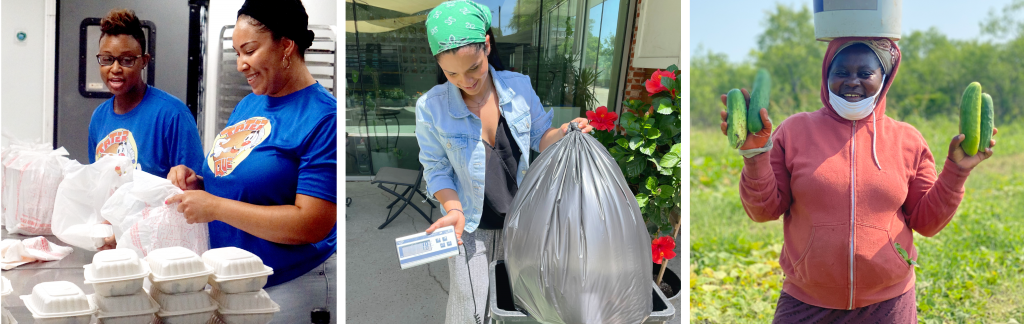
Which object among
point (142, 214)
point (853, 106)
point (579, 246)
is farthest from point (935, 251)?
point (142, 214)

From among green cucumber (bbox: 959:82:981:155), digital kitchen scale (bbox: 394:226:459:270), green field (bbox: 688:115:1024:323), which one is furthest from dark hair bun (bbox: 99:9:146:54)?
green field (bbox: 688:115:1024:323)

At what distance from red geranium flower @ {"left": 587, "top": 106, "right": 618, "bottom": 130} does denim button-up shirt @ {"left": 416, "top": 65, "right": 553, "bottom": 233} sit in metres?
0.16

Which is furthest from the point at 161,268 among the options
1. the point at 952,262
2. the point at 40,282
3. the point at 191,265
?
the point at 952,262

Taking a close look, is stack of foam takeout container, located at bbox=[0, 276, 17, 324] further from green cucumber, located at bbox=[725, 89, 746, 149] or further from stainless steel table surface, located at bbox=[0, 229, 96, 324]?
green cucumber, located at bbox=[725, 89, 746, 149]

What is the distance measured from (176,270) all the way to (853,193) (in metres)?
2.12

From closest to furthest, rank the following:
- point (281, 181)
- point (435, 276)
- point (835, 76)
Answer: point (835, 76) → point (281, 181) → point (435, 276)

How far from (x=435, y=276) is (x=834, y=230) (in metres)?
1.35

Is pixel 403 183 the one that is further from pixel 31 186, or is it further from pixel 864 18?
pixel 864 18

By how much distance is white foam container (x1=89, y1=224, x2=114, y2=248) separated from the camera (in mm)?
2019

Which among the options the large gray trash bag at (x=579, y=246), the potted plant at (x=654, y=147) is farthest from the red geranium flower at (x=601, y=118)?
the large gray trash bag at (x=579, y=246)

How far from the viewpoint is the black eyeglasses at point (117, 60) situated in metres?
1.97

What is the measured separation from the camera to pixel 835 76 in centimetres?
193

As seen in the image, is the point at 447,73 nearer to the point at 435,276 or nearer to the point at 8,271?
the point at 435,276

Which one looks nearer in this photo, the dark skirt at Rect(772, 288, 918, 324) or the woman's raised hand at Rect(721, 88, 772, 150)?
the woman's raised hand at Rect(721, 88, 772, 150)
